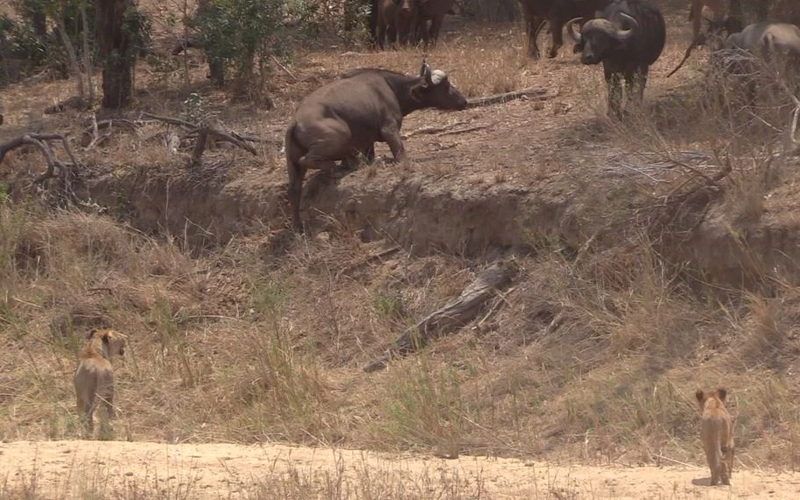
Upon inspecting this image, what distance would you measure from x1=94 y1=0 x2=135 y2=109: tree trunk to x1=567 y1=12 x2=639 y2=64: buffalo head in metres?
6.52

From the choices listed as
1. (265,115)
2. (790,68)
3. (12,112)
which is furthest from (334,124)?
(12,112)

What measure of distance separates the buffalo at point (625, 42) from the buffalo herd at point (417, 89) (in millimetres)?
11

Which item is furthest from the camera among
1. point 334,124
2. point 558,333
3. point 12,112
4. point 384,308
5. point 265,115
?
point 12,112

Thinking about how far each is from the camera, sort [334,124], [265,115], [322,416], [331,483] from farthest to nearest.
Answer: [265,115] → [334,124] → [322,416] → [331,483]

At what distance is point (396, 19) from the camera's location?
2236 cm

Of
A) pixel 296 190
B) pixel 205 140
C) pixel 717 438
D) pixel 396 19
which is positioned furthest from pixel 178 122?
pixel 717 438

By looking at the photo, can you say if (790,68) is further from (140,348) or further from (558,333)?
(140,348)

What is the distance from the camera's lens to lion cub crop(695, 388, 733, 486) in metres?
8.27

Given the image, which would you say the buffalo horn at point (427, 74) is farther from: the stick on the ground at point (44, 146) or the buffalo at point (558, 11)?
the stick on the ground at point (44, 146)

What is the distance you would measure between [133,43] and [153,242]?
4.25 meters

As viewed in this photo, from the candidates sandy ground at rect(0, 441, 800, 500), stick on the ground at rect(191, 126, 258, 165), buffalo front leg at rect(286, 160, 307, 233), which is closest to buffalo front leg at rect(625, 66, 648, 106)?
buffalo front leg at rect(286, 160, 307, 233)

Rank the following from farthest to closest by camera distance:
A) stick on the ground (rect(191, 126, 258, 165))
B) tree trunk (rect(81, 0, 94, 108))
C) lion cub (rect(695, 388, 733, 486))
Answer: tree trunk (rect(81, 0, 94, 108)) → stick on the ground (rect(191, 126, 258, 165)) → lion cub (rect(695, 388, 733, 486))

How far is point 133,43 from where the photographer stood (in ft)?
61.7

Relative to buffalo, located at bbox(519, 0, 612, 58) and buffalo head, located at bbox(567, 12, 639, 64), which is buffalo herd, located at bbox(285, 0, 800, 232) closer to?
buffalo head, located at bbox(567, 12, 639, 64)
